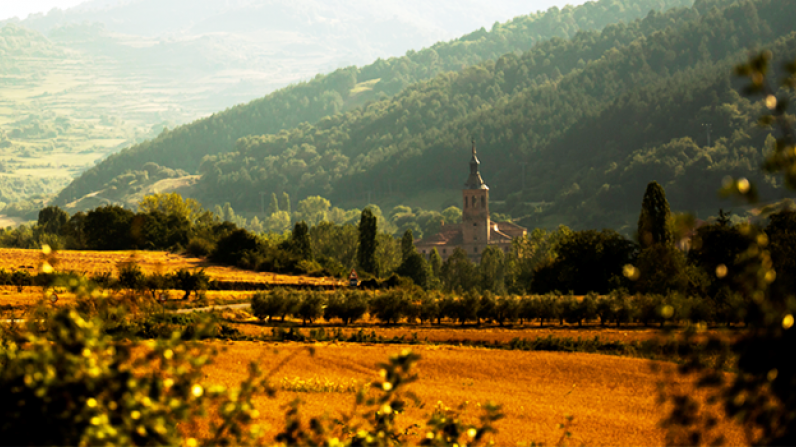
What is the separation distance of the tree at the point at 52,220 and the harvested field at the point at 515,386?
112 m

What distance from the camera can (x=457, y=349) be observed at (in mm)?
47875

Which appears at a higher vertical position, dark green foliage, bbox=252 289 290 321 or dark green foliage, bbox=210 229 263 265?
dark green foliage, bbox=210 229 263 265

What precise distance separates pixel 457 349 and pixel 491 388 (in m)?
10.7

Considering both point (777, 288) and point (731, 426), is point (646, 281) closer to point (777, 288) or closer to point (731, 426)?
point (731, 426)

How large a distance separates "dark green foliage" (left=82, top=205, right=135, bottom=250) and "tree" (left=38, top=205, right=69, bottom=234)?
3440 centimetres

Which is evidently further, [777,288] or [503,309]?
[503,309]

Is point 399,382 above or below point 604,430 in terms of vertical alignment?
above

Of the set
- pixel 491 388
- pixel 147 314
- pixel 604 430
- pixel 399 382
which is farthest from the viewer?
pixel 147 314

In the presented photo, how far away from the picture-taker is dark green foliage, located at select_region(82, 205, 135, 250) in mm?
111062


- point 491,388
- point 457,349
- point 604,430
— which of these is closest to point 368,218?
point 457,349

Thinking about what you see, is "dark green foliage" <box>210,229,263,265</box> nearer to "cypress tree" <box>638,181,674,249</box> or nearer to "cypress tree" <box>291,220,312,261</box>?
"cypress tree" <box>291,220,312,261</box>

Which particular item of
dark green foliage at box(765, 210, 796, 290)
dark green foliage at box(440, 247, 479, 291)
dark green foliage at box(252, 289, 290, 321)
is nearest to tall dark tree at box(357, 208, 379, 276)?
dark green foliage at box(440, 247, 479, 291)

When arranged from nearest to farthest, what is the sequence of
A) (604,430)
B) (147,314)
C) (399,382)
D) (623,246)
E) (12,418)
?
(12,418) → (399,382) → (604,430) → (147,314) → (623,246)

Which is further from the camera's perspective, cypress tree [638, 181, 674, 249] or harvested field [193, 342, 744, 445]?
cypress tree [638, 181, 674, 249]
